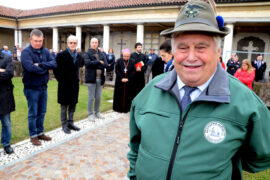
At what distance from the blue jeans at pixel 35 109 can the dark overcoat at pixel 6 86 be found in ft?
1.41

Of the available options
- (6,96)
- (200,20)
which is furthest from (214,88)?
(6,96)

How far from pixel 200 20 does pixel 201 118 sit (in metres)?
0.65

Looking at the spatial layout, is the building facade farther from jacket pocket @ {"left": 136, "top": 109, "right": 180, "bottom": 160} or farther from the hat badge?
jacket pocket @ {"left": 136, "top": 109, "right": 180, "bottom": 160}

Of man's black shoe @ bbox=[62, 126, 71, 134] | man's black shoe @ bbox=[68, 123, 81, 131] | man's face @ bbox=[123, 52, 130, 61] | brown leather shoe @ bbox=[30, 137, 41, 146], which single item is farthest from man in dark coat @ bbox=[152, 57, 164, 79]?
brown leather shoe @ bbox=[30, 137, 41, 146]

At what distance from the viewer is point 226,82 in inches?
54.9

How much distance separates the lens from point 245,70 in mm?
7910

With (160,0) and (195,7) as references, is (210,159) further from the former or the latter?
(160,0)

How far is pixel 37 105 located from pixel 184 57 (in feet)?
13.0

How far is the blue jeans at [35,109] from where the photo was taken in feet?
14.2

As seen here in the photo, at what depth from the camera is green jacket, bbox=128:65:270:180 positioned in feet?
4.16

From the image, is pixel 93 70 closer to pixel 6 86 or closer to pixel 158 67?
pixel 6 86

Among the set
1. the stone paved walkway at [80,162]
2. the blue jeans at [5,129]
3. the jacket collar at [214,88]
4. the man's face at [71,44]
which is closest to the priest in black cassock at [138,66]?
the man's face at [71,44]

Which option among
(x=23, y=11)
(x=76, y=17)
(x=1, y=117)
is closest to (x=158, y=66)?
(x=1, y=117)

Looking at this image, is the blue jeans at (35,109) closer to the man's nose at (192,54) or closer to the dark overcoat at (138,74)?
the dark overcoat at (138,74)
